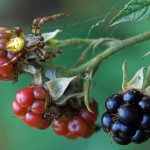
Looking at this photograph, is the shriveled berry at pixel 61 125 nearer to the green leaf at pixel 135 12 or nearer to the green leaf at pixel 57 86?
the green leaf at pixel 57 86

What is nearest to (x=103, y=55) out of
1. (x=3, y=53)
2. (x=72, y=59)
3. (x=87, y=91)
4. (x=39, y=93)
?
(x=87, y=91)

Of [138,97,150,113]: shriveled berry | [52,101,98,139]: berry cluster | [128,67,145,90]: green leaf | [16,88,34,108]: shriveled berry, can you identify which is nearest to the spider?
[16,88,34,108]: shriveled berry

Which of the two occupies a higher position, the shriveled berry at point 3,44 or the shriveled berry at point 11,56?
the shriveled berry at point 3,44

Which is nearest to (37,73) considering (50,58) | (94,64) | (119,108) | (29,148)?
(50,58)

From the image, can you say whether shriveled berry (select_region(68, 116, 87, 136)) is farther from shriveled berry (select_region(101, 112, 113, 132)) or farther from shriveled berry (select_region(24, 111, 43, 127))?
shriveled berry (select_region(101, 112, 113, 132))


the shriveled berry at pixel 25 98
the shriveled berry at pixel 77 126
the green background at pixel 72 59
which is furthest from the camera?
the green background at pixel 72 59

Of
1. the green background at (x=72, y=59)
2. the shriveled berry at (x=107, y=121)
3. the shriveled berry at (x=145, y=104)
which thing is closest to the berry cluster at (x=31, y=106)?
the shriveled berry at (x=107, y=121)

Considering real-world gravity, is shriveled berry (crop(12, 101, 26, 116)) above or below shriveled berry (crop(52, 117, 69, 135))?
above
